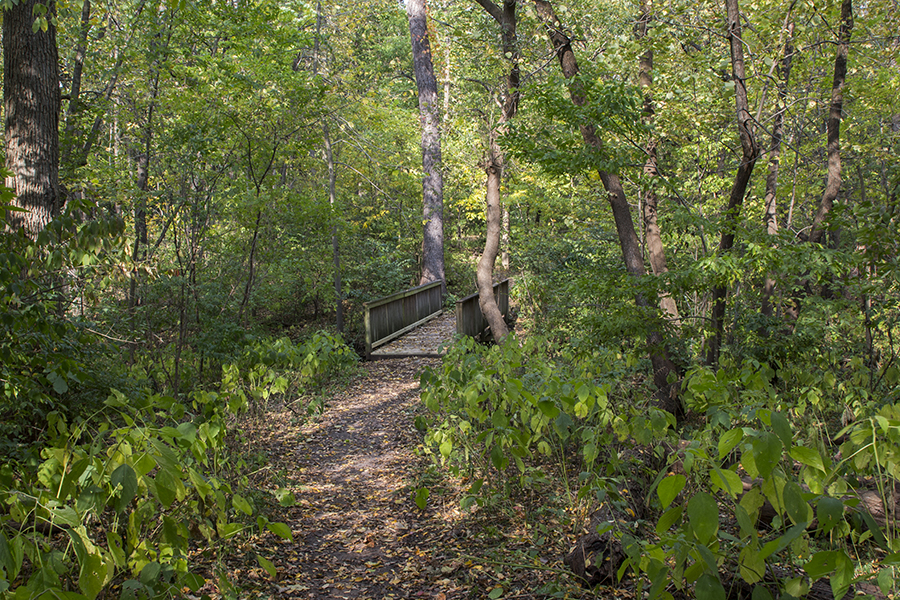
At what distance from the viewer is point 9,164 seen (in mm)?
4691

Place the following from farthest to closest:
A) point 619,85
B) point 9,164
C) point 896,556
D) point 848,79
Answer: point 848,79
point 619,85
point 9,164
point 896,556

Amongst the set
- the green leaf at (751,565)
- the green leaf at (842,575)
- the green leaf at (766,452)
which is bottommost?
the green leaf at (751,565)

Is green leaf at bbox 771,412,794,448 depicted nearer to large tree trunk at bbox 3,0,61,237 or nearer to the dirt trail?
the dirt trail

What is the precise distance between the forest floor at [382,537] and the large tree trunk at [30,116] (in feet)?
8.77

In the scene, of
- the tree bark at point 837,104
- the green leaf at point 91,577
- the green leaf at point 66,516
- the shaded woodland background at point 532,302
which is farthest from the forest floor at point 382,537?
the tree bark at point 837,104

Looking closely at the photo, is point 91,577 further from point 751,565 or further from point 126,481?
point 751,565

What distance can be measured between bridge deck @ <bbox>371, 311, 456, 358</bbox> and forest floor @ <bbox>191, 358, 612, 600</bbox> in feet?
12.0

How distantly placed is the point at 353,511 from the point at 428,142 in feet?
38.6

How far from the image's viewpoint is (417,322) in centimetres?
1299

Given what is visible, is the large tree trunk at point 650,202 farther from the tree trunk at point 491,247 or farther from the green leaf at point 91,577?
the green leaf at point 91,577

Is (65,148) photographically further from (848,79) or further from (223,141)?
(848,79)

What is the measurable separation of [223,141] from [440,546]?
4.98 metres

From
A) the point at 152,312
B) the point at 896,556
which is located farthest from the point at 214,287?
the point at 896,556

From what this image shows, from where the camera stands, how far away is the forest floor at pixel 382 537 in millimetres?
3180
